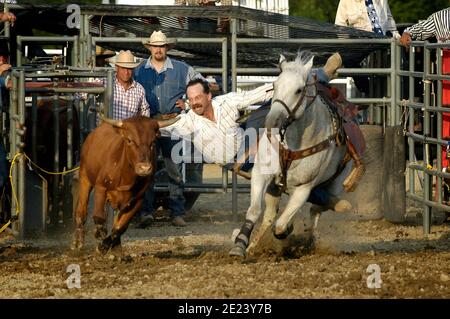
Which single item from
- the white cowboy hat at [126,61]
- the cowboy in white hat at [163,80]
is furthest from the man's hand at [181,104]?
the white cowboy hat at [126,61]

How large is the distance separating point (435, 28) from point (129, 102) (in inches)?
131

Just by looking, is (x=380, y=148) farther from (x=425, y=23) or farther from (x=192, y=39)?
(x=192, y=39)

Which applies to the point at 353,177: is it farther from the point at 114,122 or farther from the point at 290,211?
the point at 114,122

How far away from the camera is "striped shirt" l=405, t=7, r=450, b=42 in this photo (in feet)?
43.4

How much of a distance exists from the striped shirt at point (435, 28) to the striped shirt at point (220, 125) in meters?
2.82

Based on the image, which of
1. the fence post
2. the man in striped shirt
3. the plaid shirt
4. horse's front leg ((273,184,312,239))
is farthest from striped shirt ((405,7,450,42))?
horse's front leg ((273,184,312,239))

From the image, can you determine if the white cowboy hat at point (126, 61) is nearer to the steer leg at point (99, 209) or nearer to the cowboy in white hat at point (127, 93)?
the cowboy in white hat at point (127, 93)

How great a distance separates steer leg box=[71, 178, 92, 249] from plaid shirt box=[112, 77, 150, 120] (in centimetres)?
99

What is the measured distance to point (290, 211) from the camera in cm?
1056

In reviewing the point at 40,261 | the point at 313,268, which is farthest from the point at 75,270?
the point at 313,268

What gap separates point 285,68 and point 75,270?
2226mm

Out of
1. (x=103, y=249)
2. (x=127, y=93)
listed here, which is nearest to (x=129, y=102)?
(x=127, y=93)
